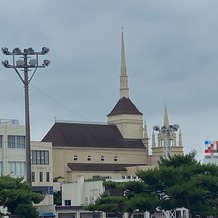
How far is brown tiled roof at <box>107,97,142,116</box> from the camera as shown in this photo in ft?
604

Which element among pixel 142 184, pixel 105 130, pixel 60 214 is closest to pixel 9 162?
pixel 60 214

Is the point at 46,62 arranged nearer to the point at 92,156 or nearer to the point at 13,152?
the point at 13,152

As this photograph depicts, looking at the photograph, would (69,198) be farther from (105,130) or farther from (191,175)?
(105,130)

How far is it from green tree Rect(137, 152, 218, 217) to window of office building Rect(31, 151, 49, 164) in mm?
48493

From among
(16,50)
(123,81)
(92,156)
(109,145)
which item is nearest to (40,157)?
(92,156)

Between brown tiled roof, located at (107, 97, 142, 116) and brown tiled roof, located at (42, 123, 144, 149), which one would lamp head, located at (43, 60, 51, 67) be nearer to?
brown tiled roof, located at (42, 123, 144, 149)

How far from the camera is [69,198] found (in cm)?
10762

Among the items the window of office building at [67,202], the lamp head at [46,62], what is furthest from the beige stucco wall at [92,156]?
the lamp head at [46,62]

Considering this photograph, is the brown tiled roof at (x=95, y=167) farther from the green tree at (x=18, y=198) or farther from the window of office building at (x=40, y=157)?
the green tree at (x=18, y=198)

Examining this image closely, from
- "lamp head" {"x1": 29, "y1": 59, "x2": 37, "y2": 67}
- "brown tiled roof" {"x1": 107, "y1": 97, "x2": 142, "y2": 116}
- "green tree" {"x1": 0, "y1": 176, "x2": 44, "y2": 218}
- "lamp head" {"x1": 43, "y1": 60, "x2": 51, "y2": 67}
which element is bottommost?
"green tree" {"x1": 0, "y1": 176, "x2": 44, "y2": 218}

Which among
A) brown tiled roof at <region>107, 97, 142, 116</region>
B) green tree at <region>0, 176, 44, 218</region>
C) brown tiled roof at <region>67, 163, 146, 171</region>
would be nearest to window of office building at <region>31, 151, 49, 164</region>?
brown tiled roof at <region>67, 163, 146, 171</region>

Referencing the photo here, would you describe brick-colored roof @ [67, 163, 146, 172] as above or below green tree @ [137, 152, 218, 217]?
above

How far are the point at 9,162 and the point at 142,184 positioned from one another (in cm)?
3429

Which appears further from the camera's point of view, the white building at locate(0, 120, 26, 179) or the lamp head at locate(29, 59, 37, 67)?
the white building at locate(0, 120, 26, 179)
